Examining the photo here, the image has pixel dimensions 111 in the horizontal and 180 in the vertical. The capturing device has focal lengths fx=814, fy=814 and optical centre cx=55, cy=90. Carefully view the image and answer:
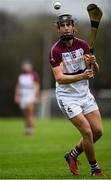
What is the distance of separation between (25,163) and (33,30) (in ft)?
173

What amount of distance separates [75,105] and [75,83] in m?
0.36

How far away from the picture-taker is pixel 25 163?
1537 centimetres

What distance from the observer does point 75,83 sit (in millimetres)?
13133

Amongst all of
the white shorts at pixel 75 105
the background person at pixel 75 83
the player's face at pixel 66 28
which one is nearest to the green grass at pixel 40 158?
the background person at pixel 75 83

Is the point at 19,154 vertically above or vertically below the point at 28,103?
above

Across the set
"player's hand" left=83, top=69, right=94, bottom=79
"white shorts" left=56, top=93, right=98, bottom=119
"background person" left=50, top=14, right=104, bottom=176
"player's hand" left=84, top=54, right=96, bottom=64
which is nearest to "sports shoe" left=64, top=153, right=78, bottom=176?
"background person" left=50, top=14, right=104, bottom=176

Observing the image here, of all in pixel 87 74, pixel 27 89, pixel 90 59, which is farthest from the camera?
pixel 27 89

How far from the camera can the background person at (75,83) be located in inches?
507

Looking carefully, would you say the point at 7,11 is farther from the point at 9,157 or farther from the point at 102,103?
the point at 9,157

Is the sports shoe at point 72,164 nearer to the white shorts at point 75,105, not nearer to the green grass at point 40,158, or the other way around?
the green grass at point 40,158

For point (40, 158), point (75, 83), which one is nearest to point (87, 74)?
point (75, 83)

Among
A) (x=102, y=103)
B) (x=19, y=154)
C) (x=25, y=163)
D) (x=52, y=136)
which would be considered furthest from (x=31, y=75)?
(x=102, y=103)

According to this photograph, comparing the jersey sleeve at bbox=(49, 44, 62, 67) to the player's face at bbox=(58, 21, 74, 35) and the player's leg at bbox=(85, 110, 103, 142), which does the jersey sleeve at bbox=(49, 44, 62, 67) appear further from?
the player's leg at bbox=(85, 110, 103, 142)

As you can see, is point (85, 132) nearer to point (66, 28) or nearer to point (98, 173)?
point (98, 173)
